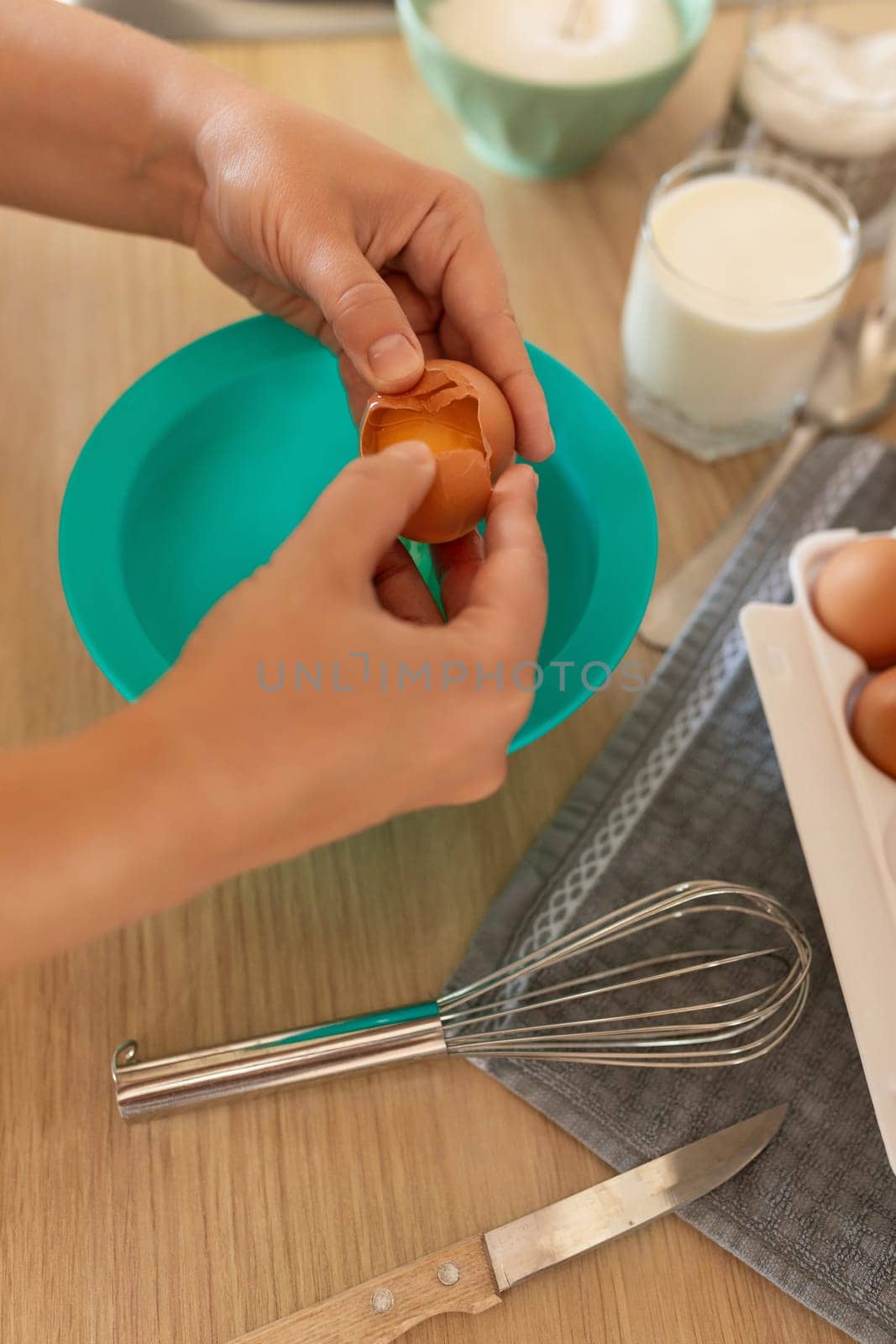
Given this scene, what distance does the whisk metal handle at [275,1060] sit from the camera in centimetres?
62

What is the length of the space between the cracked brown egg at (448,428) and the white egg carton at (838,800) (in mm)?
236

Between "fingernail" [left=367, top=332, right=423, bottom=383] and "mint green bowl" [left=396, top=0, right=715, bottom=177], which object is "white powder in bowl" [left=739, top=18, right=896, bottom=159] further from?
"fingernail" [left=367, top=332, right=423, bottom=383]

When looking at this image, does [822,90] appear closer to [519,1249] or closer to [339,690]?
[339,690]

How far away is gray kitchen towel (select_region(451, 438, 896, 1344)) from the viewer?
2.02ft

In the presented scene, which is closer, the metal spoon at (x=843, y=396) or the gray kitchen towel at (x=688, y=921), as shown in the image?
the gray kitchen towel at (x=688, y=921)

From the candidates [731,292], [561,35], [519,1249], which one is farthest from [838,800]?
[561,35]

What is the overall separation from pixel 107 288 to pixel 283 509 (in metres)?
0.44

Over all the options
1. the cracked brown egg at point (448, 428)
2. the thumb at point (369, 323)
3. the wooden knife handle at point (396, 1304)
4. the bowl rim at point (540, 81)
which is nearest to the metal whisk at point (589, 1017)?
the wooden knife handle at point (396, 1304)

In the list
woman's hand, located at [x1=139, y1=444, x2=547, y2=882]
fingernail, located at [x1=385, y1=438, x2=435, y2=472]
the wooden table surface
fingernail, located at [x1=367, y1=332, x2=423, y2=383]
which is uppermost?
fingernail, located at [x1=385, y1=438, x2=435, y2=472]

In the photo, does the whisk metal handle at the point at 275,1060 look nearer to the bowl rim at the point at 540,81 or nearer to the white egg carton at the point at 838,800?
the white egg carton at the point at 838,800

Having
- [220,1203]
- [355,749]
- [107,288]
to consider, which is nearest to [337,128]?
[107,288]

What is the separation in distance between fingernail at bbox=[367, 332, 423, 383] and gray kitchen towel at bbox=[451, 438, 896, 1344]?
33 centimetres

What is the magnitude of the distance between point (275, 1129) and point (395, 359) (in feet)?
1.66

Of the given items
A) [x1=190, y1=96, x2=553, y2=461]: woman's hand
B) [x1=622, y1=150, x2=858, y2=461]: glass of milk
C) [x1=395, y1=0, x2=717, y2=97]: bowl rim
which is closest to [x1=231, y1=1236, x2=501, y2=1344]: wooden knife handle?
[x1=190, y1=96, x2=553, y2=461]: woman's hand
